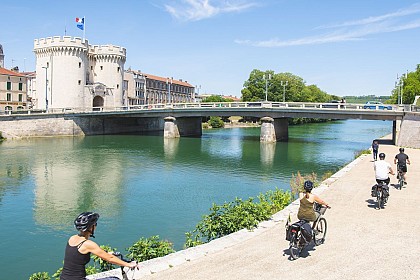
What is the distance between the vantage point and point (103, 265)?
29.9 ft

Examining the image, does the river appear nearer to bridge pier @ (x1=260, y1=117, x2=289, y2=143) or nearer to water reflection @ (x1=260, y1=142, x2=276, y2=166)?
water reflection @ (x1=260, y1=142, x2=276, y2=166)

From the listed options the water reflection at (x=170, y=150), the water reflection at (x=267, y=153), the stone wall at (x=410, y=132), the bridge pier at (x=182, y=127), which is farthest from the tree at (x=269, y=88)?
the stone wall at (x=410, y=132)

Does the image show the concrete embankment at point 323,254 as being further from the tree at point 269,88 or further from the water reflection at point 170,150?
the tree at point 269,88

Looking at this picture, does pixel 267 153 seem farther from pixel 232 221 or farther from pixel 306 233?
pixel 306 233

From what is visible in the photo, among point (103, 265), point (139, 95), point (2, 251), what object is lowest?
point (2, 251)

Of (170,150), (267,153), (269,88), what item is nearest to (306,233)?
(267,153)

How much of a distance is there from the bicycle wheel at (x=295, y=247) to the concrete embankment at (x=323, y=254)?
0.51 ft

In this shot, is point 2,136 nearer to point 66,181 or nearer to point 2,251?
point 66,181

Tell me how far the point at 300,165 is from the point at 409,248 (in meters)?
25.7

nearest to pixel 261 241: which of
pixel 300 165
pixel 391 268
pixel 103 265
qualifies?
pixel 391 268

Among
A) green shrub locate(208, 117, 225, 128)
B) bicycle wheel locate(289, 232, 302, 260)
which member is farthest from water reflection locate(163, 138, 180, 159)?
green shrub locate(208, 117, 225, 128)

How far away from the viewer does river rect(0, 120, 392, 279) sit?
14.2 m

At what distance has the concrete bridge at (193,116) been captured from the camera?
151ft

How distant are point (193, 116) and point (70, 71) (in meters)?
25.9
